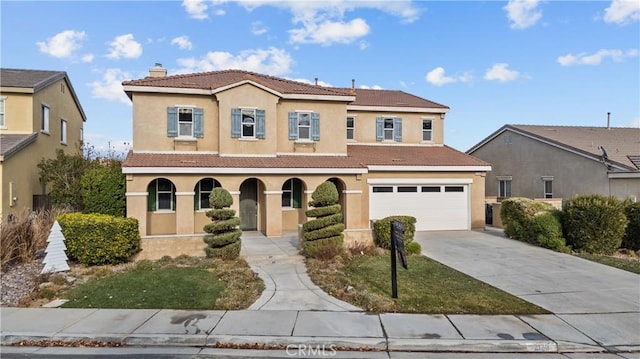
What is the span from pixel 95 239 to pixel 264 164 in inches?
271

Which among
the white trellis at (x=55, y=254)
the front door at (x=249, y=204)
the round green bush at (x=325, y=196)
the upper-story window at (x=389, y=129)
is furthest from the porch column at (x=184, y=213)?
the upper-story window at (x=389, y=129)

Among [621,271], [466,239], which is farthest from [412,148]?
[621,271]

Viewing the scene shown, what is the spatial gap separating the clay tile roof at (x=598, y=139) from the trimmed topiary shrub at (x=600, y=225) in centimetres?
705

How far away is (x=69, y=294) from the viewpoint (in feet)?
28.7

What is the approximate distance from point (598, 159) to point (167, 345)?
21.6 m

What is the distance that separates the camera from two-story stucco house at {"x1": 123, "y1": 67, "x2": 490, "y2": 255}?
52.0 ft

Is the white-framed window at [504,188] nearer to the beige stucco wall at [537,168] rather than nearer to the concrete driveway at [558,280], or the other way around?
the beige stucco wall at [537,168]

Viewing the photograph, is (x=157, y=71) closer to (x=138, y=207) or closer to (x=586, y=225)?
(x=138, y=207)

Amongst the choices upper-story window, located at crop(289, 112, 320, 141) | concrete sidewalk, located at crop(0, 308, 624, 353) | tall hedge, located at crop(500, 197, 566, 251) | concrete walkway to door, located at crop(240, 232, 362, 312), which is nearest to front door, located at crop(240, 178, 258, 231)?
concrete walkway to door, located at crop(240, 232, 362, 312)

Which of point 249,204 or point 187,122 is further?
point 249,204

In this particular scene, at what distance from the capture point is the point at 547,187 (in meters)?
23.0

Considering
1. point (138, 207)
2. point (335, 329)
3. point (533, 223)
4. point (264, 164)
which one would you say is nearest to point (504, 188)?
point (533, 223)

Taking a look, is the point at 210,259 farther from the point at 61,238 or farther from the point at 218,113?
the point at 218,113

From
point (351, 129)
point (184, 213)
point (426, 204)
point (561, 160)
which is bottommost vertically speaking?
point (184, 213)
